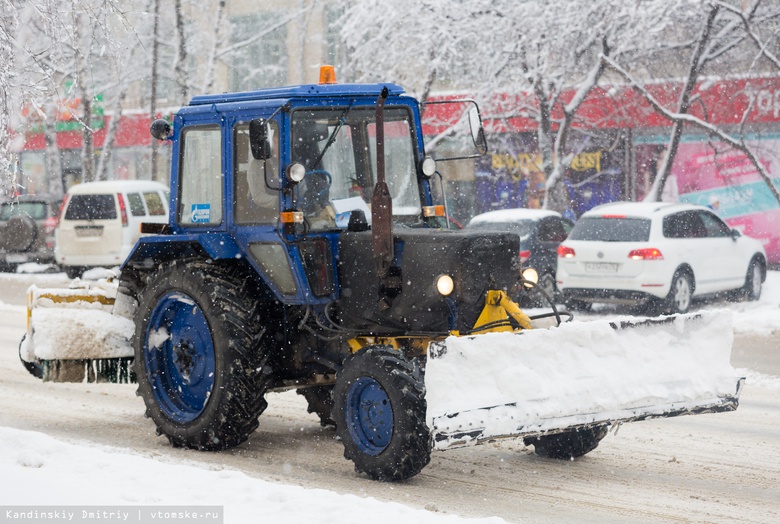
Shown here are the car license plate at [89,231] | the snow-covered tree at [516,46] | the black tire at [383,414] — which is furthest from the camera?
the car license plate at [89,231]

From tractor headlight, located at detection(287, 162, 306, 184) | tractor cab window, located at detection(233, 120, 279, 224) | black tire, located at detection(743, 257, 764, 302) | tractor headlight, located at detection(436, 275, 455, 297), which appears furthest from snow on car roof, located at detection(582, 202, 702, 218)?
tractor headlight, located at detection(436, 275, 455, 297)

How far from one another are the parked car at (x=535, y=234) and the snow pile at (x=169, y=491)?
1139 centimetres

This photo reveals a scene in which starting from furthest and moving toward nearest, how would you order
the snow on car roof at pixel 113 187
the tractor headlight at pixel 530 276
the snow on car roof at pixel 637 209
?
the snow on car roof at pixel 113 187 < the snow on car roof at pixel 637 209 < the tractor headlight at pixel 530 276

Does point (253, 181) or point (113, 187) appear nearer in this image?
point (253, 181)

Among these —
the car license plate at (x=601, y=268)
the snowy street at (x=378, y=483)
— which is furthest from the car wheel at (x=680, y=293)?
the snowy street at (x=378, y=483)

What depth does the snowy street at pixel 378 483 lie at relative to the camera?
20.1 ft

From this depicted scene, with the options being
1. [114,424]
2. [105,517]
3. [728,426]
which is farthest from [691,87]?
[105,517]

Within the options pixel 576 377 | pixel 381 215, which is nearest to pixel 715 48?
pixel 381 215

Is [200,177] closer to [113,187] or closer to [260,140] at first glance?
[260,140]

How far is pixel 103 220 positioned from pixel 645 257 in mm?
10951

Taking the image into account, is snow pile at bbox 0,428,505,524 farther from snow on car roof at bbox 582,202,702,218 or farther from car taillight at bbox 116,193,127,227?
car taillight at bbox 116,193,127,227

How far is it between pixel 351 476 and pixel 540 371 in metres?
1.33

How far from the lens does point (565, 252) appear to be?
16.4m

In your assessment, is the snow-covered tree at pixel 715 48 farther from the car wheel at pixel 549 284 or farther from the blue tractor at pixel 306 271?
the blue tractor at pixel 306 271
